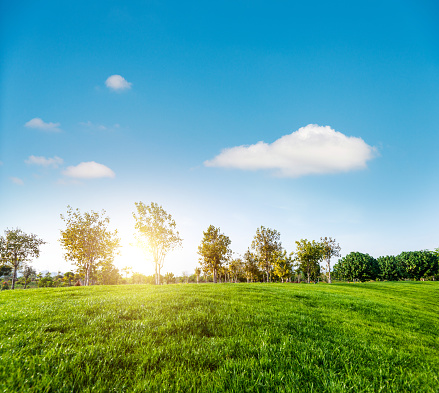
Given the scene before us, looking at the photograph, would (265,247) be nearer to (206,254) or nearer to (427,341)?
(206,254)

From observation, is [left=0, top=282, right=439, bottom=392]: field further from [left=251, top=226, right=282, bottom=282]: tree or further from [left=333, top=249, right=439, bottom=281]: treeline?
[left=333, top=249, right=439, bottom=281]: treeline

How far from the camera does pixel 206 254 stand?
5381 cm

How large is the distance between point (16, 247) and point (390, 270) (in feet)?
436

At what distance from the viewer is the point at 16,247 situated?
52.9m

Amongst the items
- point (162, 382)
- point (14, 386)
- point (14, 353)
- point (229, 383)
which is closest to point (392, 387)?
point (229, 383)

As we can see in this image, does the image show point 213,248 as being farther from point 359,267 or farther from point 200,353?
point 359,267

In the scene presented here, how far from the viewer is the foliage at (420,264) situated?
86188 millimetres

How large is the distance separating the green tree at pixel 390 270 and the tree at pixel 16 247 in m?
128

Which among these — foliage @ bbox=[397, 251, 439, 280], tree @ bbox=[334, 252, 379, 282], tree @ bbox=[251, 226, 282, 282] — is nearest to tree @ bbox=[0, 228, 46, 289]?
tree @ bbox=[251, 226, 282, 282]

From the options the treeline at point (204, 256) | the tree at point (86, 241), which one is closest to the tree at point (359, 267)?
the treeline at point (204, 256)

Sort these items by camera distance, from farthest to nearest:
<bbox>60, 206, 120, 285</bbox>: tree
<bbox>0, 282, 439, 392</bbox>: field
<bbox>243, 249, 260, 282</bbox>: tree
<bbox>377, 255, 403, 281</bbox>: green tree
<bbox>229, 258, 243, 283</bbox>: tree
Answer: <bbox>377, 255, 403, 281</bbox>: green tree → <bbox>229, 258, 243, 283</bbox>: tree → <bbox>243, 249, 260, 282</bbox>: tree → <bbox>60, 206, 120, 285</bbox>: tree → <bbox>0, 282, 439, 392</bbox>: field

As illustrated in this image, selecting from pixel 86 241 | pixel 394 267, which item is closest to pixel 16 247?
pixel 86 241

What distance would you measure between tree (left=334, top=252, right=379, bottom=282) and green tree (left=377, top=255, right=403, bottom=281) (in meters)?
1.98

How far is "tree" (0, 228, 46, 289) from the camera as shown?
52156 millimetres
